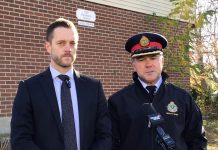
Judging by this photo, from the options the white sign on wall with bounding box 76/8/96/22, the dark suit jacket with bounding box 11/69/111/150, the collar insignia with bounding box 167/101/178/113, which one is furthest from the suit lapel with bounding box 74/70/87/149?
the white sign on wall with bounding box 76/8/96/22

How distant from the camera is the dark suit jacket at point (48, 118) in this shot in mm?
3213

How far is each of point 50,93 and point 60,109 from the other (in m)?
0.15

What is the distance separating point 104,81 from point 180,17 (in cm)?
317

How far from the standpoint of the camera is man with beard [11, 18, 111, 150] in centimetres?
322

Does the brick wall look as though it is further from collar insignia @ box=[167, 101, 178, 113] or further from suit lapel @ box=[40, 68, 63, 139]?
collar insignia @ box=[167, 101, 178, 113]

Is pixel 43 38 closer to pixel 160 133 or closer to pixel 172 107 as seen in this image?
pixel 172 107

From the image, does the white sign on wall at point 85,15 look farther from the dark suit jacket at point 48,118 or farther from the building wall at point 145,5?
the dark suit jacket at point 48,118

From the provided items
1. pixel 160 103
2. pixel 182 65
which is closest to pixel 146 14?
pixel 182 65

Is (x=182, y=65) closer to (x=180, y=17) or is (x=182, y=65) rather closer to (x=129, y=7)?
(x=180, y=17)

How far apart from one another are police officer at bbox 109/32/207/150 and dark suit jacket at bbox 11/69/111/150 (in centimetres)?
17

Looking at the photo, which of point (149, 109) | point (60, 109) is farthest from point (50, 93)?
point (149, 109)

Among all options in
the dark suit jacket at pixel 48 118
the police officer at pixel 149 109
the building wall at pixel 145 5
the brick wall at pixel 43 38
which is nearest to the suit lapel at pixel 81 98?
the dark suit jacket at pixel 48 118

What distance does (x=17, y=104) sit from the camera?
326 centimetres

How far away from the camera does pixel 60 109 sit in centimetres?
331
